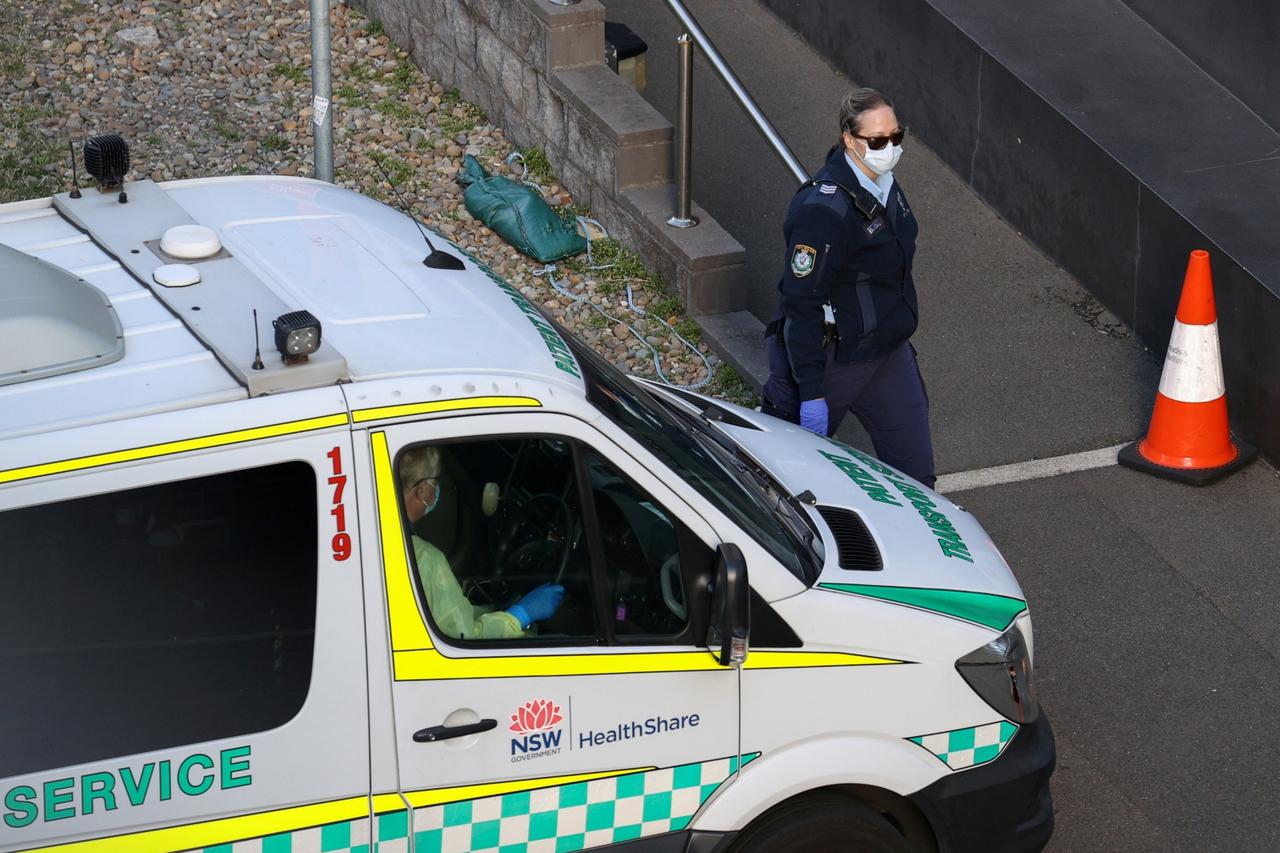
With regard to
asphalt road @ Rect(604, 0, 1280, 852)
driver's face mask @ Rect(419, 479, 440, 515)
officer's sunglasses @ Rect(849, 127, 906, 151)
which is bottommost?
asphalt road @ Rect(604, 0, 1280, 852)

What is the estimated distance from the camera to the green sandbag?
877 cm

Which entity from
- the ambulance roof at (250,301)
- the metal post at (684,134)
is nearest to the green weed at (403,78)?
the metal post at (684,134)

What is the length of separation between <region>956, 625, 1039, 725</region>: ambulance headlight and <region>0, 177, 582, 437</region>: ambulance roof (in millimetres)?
1362

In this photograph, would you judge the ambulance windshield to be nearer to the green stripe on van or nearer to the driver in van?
the green stripe on van

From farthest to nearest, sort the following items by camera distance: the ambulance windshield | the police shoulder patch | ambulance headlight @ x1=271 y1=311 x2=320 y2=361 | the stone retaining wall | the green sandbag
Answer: the green sandbag, the stone retaining wall, the police shoulder patch, the ambulance windshield, ambulance headlight @ x1=271 y1=311 x2=320 y2=361

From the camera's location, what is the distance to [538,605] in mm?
3924

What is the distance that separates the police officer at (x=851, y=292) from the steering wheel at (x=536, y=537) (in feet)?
6.81

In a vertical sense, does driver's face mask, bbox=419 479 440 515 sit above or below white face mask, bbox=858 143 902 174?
below

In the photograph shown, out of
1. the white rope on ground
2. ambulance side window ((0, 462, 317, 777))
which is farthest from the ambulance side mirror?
the white rope on ground

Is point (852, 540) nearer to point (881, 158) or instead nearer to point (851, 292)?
point (851, 292)

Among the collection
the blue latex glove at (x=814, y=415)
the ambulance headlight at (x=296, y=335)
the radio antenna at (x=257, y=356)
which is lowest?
the blue latex glove at (x=814, y=415)

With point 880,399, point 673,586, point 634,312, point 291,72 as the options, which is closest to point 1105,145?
point 634,312

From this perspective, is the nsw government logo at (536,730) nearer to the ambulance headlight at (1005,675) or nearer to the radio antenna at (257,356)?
the radio antenna at (257,356)

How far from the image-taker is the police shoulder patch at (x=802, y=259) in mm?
5750
